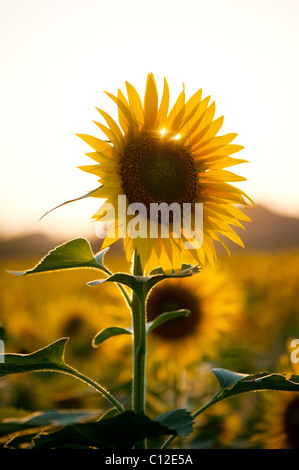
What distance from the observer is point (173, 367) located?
3.11 m

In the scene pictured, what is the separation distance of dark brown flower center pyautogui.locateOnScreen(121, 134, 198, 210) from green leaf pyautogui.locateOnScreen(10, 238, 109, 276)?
0.82ft

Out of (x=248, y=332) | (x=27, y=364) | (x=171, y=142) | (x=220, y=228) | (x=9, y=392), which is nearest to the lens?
(x=27, y=364)

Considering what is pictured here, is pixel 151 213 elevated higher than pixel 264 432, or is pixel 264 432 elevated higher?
pixel 151 213

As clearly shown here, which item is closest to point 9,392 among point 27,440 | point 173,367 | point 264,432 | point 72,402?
point 72,402

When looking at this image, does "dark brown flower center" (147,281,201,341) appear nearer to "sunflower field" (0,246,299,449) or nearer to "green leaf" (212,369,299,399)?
"sunflower field" (0,246,299,449)

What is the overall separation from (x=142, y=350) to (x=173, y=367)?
6.61 ft

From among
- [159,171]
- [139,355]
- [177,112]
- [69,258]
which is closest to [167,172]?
[159,171]

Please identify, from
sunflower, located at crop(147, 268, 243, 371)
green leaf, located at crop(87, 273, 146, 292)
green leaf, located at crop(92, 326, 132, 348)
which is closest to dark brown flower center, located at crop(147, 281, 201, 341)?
sunflower, located at crop(147, 268, 243, 371)

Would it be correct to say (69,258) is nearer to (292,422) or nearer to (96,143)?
(96,143)

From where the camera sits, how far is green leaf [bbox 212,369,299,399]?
3.73 ft

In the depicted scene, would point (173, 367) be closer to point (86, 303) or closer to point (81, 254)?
point (86, 303)

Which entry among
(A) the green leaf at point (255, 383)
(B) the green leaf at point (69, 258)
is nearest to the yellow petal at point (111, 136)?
(B) the green leaf at point (69, 258)

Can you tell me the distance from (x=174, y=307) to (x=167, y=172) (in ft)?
6.10
